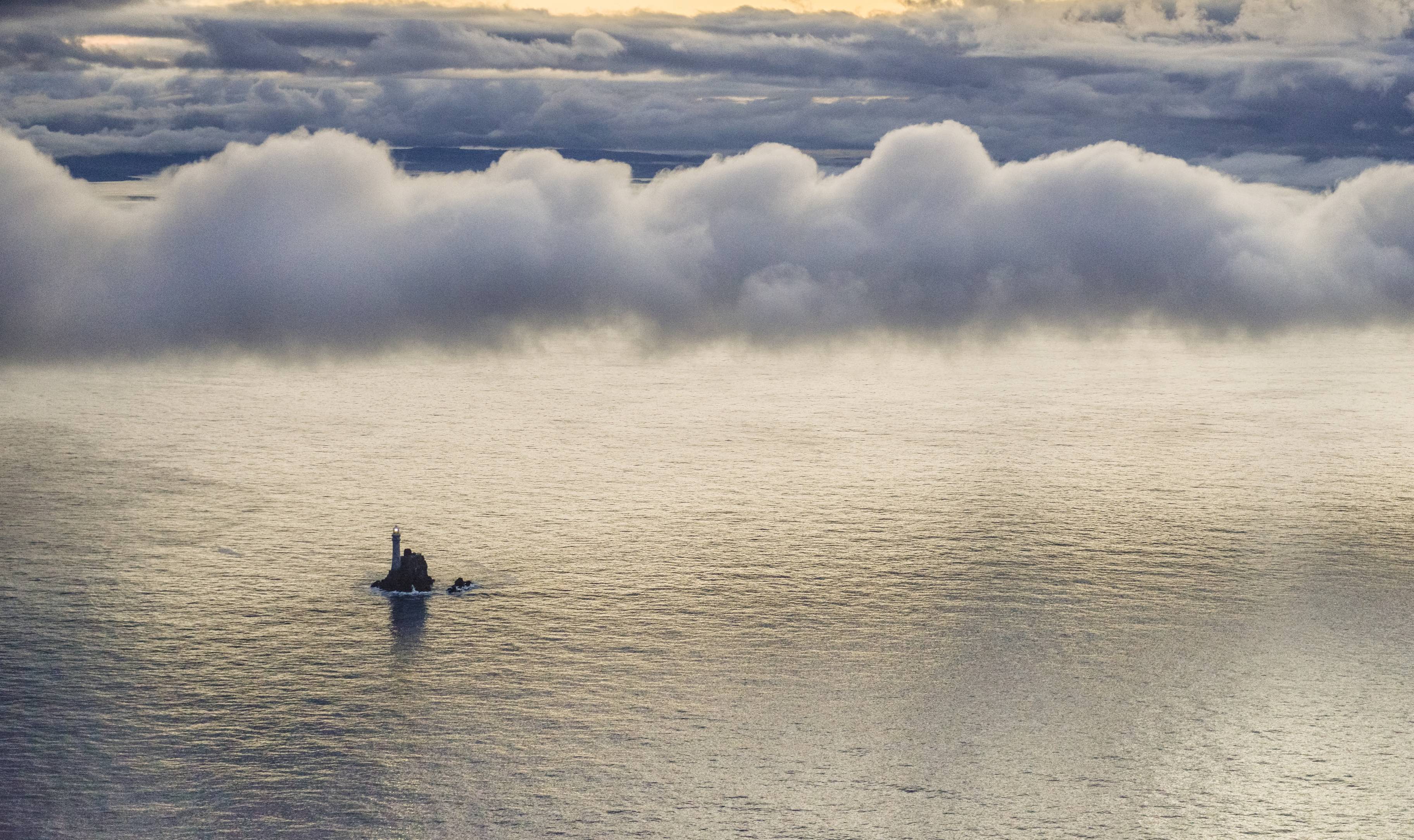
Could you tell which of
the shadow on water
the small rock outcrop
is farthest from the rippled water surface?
the small rock outcrop

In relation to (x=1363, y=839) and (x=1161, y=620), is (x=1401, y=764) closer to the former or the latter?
(x=1363, y=839)

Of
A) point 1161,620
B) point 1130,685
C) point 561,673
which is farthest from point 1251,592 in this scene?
point 561,673

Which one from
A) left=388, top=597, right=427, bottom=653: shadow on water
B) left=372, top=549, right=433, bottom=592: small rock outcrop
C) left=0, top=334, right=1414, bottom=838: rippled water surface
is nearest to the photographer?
left=0, top=334, right=1414, bottom=838: rippled water surface

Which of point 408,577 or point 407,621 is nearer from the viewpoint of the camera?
point 407,621

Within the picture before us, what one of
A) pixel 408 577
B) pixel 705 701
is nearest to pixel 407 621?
pixel 408 577

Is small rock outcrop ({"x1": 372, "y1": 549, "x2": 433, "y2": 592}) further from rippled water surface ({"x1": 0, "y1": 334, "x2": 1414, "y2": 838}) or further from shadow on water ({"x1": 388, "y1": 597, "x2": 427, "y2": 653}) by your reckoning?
rippled water surface ({"x1": 0, "y1": 334, "x2": 1414, "y2": 838})

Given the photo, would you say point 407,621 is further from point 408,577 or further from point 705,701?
point 705,701
